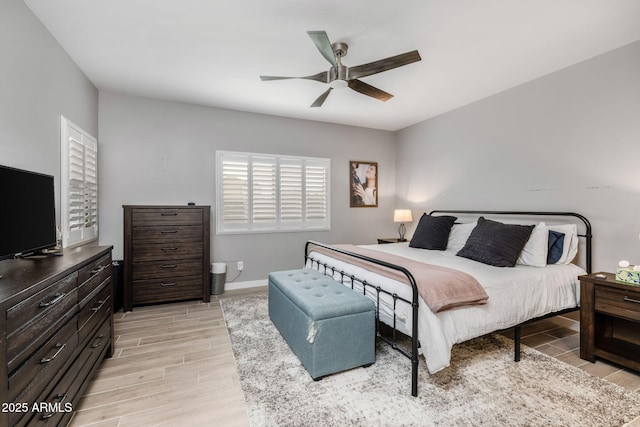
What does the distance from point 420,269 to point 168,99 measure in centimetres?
397

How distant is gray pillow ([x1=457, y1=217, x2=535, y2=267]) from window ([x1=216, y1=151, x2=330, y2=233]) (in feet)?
8.49

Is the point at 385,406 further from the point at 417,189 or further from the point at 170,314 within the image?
the point at 417,189

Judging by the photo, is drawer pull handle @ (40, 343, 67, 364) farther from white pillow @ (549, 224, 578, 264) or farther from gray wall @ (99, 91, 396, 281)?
white pillow @ (549, 224, 578, 264)

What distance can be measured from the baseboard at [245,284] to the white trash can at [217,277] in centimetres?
22

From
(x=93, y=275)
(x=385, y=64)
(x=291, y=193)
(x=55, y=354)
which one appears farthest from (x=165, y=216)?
(x=385, y=64)

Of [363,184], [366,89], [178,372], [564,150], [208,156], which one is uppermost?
[366,89]

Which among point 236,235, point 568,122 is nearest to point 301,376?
point 236,235

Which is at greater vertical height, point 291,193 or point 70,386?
point 291,193

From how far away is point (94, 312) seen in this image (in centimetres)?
207

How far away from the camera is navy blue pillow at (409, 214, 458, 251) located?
148 inches

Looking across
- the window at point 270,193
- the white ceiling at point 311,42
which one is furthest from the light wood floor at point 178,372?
the white ceiling at point 311,42

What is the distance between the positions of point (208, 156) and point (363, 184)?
273 cm

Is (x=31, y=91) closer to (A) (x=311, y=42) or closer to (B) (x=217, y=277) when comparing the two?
(A) (x=311, y=42)

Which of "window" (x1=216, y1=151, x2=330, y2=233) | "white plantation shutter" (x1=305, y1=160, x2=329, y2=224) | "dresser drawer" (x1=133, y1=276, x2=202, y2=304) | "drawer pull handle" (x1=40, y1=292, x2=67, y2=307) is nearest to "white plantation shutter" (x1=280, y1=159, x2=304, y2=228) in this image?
"window" (x1=216, y1=151, x2=330, y2=233)
